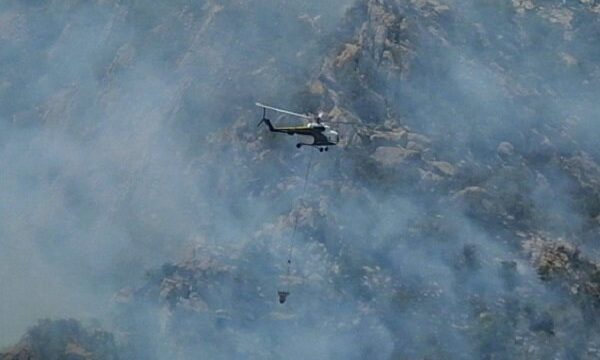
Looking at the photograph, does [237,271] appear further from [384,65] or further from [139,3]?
[139,3]

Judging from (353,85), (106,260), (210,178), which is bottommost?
(106,260)

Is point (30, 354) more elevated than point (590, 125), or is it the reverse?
point (590, 125)

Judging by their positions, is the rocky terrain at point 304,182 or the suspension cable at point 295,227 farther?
the suspension cable at point 295,227

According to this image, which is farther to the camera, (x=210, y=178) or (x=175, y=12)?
(x=175, y=12)

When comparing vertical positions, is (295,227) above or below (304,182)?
below

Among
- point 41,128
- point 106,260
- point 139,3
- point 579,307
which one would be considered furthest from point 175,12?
point 579,307

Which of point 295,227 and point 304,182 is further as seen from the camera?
point 304,182

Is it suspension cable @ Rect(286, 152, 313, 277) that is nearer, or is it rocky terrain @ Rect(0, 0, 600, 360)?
rocky terrain @ Rect(0, 0, 600, 360)

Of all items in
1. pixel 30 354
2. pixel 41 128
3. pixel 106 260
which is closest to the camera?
pixel 30 354
